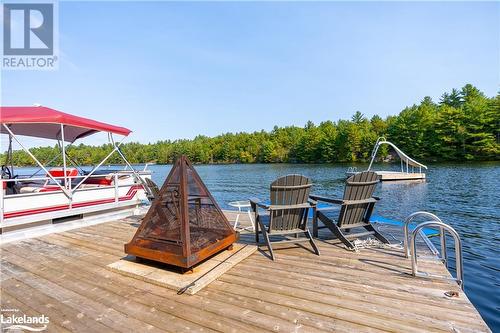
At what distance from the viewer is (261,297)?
2514 millimetres

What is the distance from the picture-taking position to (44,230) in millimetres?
5234

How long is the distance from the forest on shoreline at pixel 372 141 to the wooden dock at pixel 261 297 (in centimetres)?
2054

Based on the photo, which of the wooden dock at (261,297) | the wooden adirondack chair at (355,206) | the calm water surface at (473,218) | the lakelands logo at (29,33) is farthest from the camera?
the lakelands logo at (29,33)

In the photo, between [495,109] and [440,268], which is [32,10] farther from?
[495,109]

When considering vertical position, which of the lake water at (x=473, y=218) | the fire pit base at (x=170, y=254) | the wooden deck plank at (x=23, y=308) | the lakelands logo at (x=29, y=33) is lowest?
the lake water at (x=473, y=218)

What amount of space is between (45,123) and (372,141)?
60.1m

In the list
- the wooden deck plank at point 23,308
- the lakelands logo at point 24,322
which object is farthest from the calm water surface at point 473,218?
the lakelands logo at point 24,322

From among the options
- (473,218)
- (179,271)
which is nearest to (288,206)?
(179,271)

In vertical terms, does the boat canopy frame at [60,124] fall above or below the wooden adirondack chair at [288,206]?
above

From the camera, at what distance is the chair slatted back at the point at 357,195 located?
3.90 metres

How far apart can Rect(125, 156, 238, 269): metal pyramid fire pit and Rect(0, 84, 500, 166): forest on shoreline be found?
2024 centimetres

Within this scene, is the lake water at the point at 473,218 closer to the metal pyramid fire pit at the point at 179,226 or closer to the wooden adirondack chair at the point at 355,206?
the wooden adirondack chair at the point at 355,206

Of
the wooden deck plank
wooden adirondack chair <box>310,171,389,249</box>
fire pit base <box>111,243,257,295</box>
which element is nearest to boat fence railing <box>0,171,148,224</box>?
the wooden deck plank

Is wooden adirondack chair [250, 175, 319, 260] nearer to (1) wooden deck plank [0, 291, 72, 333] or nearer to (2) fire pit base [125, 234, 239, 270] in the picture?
(2) fire pit base [125, 234, 239, 270]
